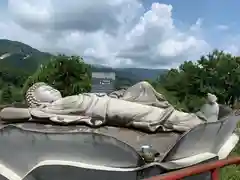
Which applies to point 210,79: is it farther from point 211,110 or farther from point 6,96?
point 211,110

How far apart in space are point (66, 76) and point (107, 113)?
1389 centimetres

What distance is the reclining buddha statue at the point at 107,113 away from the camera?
4.31 meters

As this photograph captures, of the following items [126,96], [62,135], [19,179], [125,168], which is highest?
[126,96]

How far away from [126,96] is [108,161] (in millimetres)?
1209

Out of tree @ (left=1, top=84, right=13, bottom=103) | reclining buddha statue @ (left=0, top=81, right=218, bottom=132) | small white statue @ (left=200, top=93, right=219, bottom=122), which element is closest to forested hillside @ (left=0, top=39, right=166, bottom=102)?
tree @ (left=1, top=84, right=13, bottom=103)

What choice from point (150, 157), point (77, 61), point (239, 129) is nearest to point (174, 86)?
point (77, 61)

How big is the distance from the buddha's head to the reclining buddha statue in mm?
11

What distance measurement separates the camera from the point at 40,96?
468 centimetres

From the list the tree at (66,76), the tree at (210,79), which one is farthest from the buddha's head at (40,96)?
the tree at (210,79)

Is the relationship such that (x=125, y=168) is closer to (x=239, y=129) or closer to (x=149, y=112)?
(x=149, y=112)

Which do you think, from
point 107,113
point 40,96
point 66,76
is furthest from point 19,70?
point 107,113

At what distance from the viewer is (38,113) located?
14.3ft

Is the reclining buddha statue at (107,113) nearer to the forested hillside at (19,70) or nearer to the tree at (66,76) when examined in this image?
the tree at (66,76)

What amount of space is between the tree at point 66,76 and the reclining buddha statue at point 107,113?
1237 centimetres
